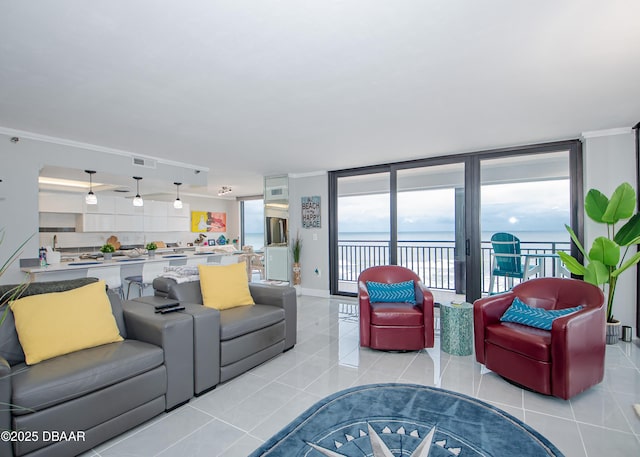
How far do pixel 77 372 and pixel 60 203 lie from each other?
6.59 meters

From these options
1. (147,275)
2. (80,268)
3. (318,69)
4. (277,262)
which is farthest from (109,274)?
(318,69)

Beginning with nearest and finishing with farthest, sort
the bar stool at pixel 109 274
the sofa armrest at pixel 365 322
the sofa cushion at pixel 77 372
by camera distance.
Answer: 1. the sofa cushion at pixel 77 372
2. the sofa armrest at pixel 365 322
3. the bar stool at pixel 109 274

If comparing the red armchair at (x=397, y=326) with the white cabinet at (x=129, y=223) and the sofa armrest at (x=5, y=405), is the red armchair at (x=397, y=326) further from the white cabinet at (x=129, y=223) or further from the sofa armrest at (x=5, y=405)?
the white cabinet at (x=129, y=223)

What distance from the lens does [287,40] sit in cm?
203

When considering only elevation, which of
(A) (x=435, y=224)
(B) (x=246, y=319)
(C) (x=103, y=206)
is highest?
(C) (x=103, y=206)

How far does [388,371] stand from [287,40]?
2831 mm

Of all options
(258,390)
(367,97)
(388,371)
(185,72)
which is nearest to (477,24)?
(367,97)

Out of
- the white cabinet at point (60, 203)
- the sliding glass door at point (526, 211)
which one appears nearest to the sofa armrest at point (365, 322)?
the sliding glass door at point (526, 211)

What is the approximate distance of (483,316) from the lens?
117 inches

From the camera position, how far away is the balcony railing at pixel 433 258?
579cm

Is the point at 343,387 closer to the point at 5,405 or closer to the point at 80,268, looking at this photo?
the point at 5,405

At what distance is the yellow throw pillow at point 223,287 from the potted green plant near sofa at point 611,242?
3.70 m

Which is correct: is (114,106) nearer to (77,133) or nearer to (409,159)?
(77,133)

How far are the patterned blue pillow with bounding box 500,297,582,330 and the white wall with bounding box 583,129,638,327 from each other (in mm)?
1837
